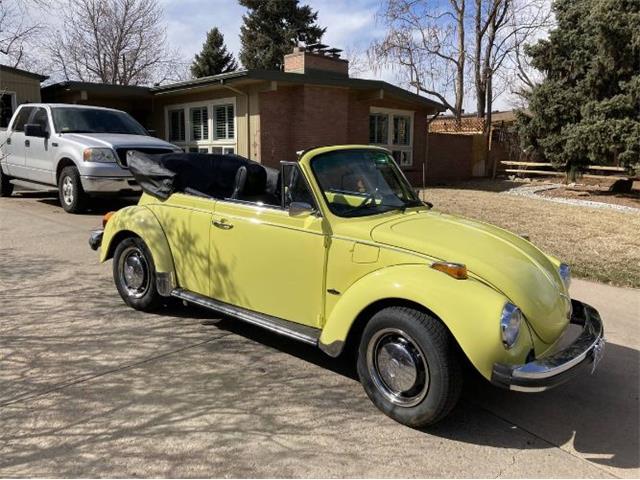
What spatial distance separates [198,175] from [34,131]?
6.67 m

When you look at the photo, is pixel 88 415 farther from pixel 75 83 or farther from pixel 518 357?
pixel 75 83

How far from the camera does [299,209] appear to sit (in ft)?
13.1

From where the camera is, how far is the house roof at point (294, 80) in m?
14.9

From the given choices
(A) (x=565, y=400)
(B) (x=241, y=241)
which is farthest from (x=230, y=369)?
(A) (x=565, y=400)

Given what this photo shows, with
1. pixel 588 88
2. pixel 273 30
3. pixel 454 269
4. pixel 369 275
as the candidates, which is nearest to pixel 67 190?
pixel 369 275

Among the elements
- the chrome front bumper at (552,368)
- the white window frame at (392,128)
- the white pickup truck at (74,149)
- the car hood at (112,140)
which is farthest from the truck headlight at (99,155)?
the white window frame at (392,128)

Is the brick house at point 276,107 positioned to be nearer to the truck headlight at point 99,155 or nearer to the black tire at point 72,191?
the truck headlight at point 99,155

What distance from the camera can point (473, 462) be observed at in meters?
3.10

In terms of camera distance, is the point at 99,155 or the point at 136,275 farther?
the point at 99,155

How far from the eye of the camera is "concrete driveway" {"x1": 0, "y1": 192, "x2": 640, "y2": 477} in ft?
9.96

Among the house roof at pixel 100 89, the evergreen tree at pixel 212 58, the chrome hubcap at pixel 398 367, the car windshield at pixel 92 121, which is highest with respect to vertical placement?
the evergreen tree at pixel 212 58

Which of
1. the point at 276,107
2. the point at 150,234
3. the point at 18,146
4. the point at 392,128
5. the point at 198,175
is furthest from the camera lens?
the point at 392,128

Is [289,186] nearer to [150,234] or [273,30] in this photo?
[150,234]

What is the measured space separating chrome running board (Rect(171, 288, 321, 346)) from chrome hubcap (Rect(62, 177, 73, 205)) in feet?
21.3
